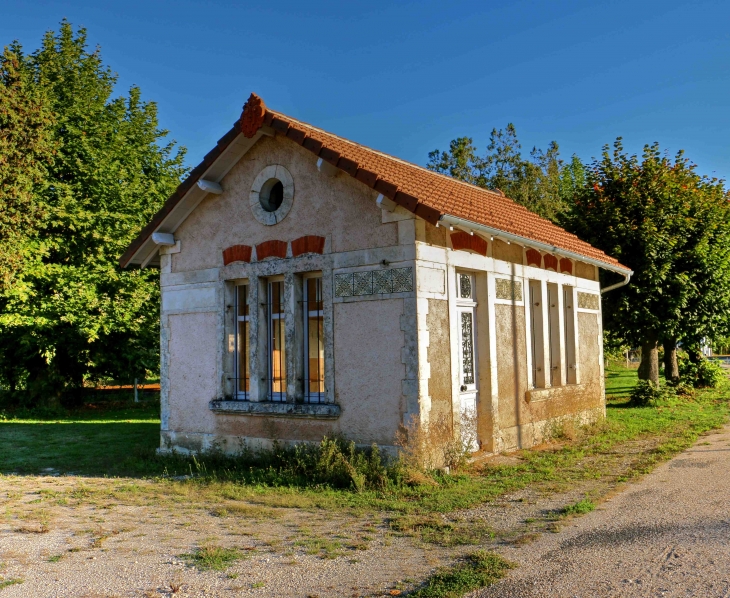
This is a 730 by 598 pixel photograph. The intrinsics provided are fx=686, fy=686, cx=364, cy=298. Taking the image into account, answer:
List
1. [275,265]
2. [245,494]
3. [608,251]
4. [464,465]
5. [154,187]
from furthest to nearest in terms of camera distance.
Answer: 1. [154,187]
2. [608,251]
3. [275,265]
4. [464,465]
5. [245,494]

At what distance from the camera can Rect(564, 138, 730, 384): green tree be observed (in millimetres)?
17844

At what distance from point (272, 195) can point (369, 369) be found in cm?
342

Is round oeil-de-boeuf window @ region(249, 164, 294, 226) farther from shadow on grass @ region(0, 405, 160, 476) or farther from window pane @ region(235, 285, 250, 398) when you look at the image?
shadow on grass @ region(0, 405, 160, 476)

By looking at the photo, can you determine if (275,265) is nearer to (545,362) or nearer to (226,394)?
(226,394)

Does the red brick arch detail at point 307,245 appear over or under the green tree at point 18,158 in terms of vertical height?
under

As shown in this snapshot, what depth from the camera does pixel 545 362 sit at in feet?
40.2

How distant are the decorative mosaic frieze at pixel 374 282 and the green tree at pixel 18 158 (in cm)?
1139

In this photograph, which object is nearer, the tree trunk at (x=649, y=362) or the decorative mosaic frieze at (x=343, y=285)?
the decorative mosaic frieze at (x=343, y=285)

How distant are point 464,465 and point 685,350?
15.9 meters

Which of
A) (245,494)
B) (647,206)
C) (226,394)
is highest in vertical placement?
(647,206)

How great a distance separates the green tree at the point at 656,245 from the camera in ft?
58.5

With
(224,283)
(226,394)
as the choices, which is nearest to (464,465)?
(226,394)

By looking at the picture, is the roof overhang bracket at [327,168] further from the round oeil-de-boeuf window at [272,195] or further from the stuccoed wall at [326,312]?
the round oeil-de-boeuf window at [272,195]

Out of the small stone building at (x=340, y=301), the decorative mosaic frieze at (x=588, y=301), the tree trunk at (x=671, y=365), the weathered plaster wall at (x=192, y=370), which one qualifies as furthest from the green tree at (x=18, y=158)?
the tree trunk at (x=671, y=365)
